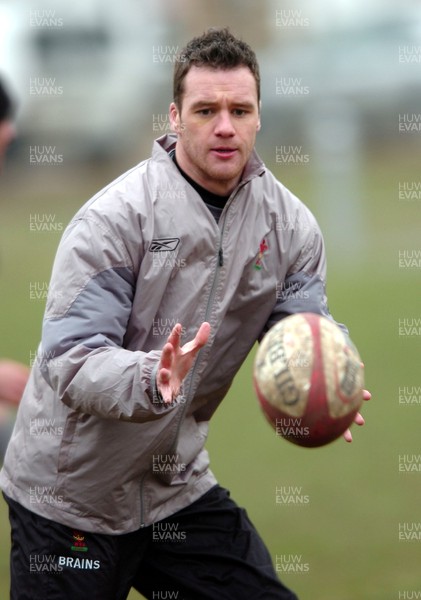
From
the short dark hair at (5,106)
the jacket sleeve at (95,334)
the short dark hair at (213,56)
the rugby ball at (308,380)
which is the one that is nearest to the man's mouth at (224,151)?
the short dark hair at (213,56)

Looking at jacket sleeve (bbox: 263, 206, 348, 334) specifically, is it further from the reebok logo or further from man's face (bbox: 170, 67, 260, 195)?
the reebok logo

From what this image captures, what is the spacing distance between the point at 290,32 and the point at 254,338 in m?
28.7

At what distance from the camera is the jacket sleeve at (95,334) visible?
396 centimetres

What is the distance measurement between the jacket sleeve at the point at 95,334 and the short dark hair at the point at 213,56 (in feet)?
2.64

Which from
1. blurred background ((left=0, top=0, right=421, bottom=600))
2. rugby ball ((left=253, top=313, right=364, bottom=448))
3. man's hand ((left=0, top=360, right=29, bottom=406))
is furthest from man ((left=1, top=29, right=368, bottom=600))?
blurred background ((left=0, top=0, right=421, bottom=600))

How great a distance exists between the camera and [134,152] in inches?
1098

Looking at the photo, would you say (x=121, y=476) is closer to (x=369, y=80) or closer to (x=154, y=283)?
(x=154, y=283)

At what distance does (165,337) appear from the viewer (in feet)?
14.4

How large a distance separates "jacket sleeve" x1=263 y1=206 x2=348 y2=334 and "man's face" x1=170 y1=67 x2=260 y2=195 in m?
0.36

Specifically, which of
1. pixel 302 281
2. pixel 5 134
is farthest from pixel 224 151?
pixel 5 134

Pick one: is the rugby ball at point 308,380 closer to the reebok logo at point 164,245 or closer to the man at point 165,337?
the man at point 165,337

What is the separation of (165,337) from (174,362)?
43 cm

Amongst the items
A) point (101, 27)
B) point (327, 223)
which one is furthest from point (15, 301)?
point (101, 27)

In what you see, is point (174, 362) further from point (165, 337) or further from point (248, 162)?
point (248, 162)
